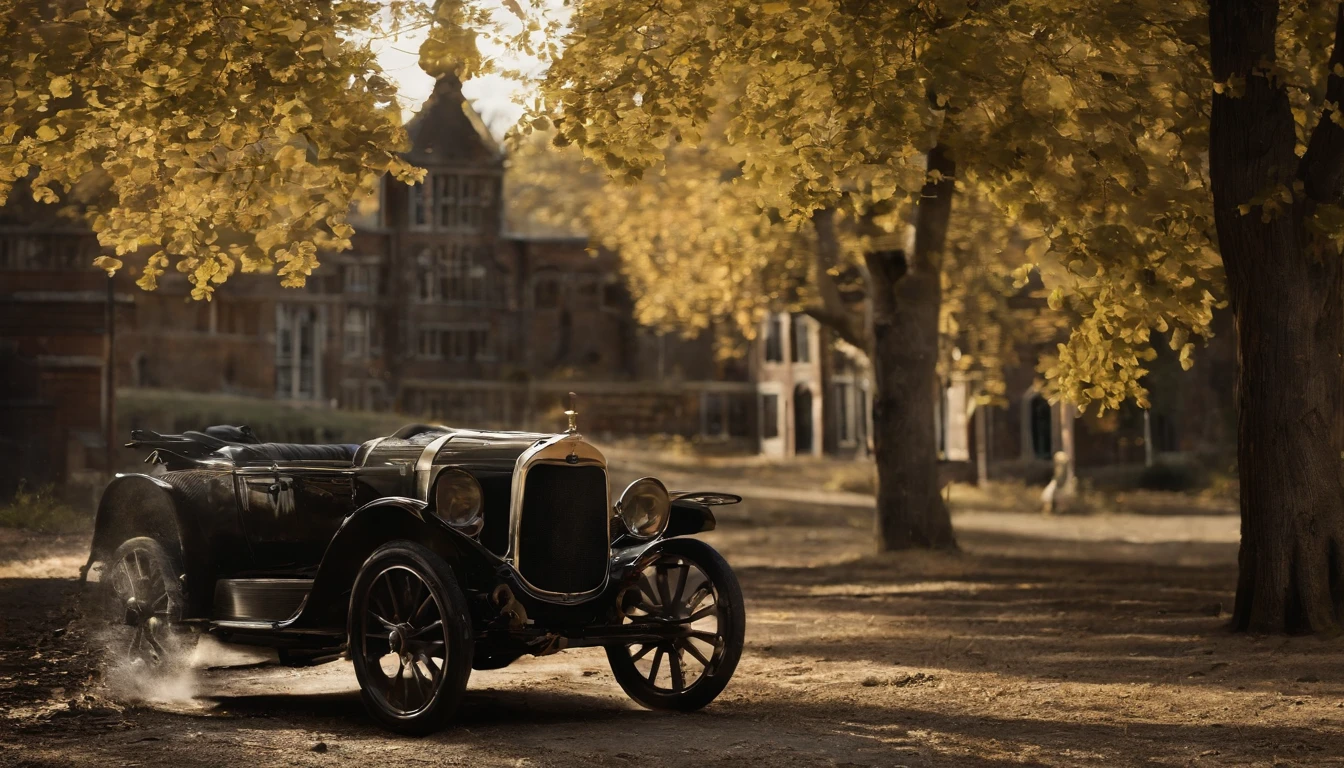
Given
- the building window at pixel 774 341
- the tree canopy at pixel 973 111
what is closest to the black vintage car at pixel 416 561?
the tree canopy at pixel 973 111

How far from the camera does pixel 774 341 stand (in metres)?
51.8

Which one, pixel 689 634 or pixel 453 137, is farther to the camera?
pixel 453 137

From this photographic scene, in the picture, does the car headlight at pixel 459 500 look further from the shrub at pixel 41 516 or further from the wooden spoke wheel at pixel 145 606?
the shrub at pixel 41 516

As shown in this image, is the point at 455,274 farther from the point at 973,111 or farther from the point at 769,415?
the point at 973,111

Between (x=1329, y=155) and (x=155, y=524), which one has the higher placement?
(x=1329, y=155)

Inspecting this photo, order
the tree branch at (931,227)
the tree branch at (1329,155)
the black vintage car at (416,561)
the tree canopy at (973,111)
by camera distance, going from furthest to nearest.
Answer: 1. the tree branch at (931,227)
2. the tree branch at (1329,155)
3. the tree canopy at (973,111)
4. the black vintage car at (416,561)

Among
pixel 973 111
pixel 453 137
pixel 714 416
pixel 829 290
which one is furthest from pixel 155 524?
pixel 714 416

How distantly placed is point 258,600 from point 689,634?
2647 mm

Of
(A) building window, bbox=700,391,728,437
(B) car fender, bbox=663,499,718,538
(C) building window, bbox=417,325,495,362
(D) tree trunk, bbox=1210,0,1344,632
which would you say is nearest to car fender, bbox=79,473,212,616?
(B) car fender, bbox=663,499,718,538

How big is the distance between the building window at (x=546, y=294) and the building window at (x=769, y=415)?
317 inches

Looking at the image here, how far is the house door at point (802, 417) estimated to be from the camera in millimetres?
50125

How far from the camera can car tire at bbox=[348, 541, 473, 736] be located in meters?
7.24

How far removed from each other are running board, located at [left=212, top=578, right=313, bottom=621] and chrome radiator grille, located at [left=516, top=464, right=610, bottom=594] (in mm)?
1469

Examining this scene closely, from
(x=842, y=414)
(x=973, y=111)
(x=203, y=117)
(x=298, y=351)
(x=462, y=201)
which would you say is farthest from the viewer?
(x=462, y=201)
